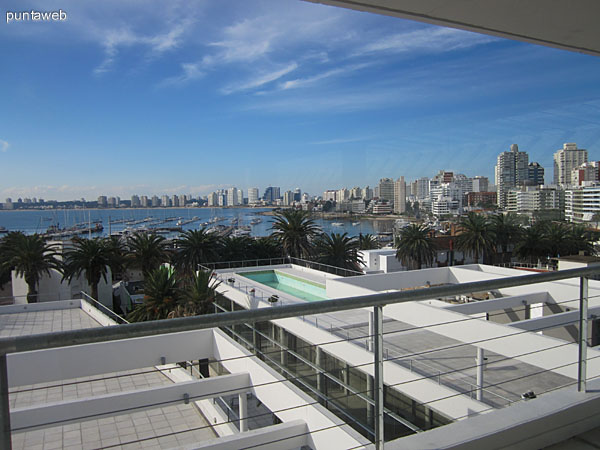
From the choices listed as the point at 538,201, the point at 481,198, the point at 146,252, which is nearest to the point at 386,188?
the point at 481,198

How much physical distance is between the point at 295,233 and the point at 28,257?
45.1ft

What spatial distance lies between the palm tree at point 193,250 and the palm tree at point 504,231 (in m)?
18.4

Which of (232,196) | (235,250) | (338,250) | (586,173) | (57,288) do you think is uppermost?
(586,173)

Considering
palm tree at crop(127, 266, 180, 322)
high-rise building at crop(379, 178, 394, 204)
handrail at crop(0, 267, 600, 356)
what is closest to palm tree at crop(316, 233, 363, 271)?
palm tree at crop(127, 266, 180, 322)

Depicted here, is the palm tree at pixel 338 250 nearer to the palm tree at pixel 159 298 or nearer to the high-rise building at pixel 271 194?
the palm tree at pixel 159 298

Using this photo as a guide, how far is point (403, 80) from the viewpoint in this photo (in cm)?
6275

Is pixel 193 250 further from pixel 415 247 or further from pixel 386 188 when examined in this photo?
pixel 386 188

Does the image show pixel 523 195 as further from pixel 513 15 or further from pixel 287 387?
pixel 513 15

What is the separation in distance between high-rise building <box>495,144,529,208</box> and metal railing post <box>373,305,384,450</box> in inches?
1811

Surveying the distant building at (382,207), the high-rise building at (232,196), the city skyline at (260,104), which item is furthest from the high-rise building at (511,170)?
the high-rise building at (232,196)

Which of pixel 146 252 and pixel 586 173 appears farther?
pixel 586 173

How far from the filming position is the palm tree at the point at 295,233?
81.9 ft

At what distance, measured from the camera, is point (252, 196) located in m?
54.7

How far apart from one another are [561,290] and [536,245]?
766 inches
